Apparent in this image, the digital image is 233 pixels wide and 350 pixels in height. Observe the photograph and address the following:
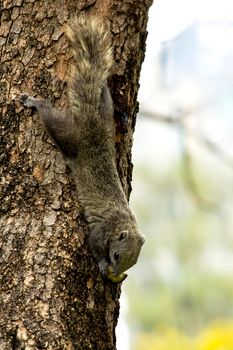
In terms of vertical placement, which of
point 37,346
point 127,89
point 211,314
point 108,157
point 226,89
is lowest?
point 37,346

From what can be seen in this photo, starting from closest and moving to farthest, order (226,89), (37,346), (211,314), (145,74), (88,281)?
(37,346) < (88,281) < (145,74) < (226,89) < (211,314)

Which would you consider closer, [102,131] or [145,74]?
[102,131]

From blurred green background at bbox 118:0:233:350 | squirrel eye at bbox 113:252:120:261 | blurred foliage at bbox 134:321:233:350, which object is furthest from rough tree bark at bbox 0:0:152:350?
blurred foliage at bbox 134:321:233:350

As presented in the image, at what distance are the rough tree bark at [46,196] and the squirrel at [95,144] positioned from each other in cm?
5

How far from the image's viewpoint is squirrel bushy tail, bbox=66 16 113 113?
3418 millimetres

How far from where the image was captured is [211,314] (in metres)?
18.8

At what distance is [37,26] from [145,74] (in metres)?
4.74

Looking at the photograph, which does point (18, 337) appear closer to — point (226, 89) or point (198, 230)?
point (226, 89)

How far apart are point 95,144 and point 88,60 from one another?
0.35 metres

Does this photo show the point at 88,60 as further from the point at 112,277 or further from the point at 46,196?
the point at 112,277

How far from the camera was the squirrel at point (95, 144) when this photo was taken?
3.38 metres

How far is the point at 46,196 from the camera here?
10.7ft

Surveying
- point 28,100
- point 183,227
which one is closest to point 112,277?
point 28,100

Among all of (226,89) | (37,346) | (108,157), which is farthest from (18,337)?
(226,89)
